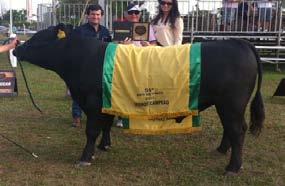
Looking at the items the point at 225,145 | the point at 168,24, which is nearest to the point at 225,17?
the point at 168,24

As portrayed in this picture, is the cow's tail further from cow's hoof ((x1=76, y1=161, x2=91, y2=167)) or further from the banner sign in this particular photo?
the banner sign

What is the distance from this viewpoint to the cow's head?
5.03m

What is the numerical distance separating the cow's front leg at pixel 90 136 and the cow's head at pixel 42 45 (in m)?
0.87

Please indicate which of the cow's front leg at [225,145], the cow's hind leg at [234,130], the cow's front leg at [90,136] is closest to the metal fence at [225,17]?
the cow's front leg at [225,145]

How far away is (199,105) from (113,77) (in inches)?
38.0

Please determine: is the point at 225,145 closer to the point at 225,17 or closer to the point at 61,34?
the point at 61,34

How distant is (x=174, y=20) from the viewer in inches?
232

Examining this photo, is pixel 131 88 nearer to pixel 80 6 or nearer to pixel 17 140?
pixel 17 140

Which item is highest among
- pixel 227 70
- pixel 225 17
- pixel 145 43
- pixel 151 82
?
pixel 225 17

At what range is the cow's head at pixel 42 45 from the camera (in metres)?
5.03

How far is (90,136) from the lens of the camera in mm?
Result: 5082

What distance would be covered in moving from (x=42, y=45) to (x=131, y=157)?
1675mm

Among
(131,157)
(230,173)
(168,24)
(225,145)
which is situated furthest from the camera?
(168,24)

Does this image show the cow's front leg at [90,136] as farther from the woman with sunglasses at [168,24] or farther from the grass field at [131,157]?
the woman with sunglasses at [168,24]
